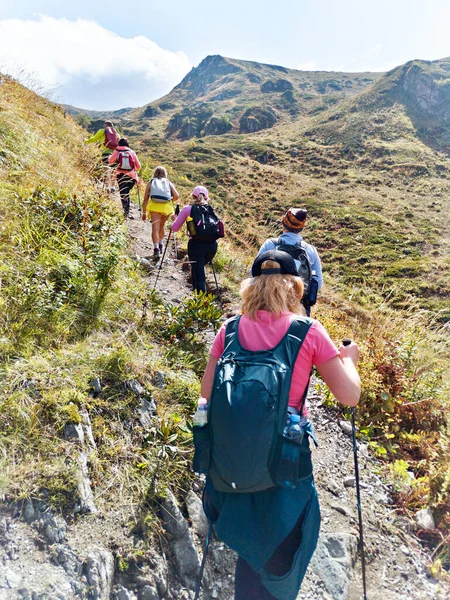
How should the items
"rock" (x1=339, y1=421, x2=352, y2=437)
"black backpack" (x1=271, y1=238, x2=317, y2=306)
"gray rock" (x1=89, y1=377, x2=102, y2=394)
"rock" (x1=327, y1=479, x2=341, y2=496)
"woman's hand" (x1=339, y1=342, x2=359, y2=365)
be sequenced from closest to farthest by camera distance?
"woman's hand" (x1=339, y1=342, x2=359, y2=365)
"gray rock" (x1=89, y1=377, x2=102, y2=394)
"rock" (x1=327, y1=479, x2=341, y2=496)
"black backpack" (x1=271, y1=238, x2=317, y2=306)
"rock" (x1=339, y1=421, x2=352, y2=437)

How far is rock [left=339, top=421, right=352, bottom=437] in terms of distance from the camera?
3572mm

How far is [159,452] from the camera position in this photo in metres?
2.38

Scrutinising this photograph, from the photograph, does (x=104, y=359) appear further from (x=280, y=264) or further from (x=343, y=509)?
(x=343, y=509)

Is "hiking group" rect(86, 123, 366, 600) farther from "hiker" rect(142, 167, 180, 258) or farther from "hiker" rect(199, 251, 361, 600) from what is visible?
"hiker" rect(142, 167, 180, 258)

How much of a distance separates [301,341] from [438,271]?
2530cm

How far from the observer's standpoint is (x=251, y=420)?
1.37m

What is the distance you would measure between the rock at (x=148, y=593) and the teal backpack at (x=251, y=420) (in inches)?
34.9

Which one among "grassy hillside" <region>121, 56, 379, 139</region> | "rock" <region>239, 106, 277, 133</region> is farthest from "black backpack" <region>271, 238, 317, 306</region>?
"grassy hillside" <region>121, 56, 379, 139</region>

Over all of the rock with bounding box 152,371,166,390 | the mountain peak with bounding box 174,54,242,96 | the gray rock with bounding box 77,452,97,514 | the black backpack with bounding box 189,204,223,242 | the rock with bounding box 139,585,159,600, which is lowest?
the rock with bounding box 139,585,159,600

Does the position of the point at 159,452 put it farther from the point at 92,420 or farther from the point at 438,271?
the point at 438,271

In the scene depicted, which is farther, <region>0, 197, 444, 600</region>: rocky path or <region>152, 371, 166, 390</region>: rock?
<region>152, 371, 166, 390</region>: rock

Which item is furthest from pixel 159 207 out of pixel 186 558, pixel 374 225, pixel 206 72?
pixel 206 72

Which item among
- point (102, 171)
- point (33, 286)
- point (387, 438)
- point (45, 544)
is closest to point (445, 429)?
point (387, 438)

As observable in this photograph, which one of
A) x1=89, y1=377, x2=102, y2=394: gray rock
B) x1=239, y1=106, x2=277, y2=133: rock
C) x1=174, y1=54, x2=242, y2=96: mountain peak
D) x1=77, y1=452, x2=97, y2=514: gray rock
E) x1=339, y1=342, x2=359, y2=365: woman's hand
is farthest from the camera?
x1=174, y1=54, x2=242, y2=96: mountain peak
